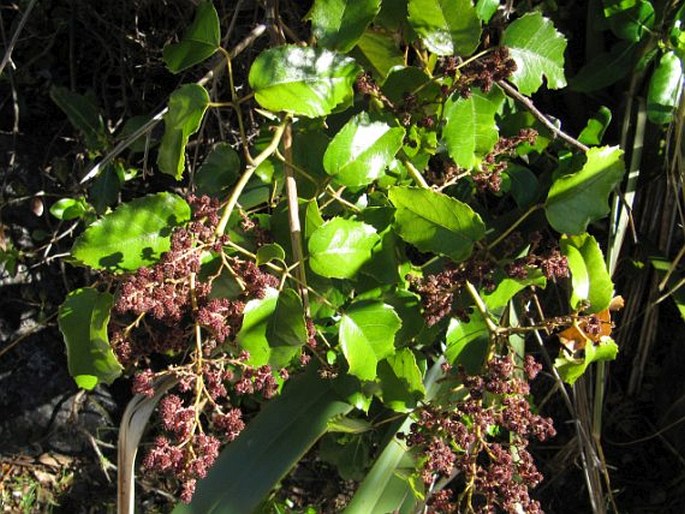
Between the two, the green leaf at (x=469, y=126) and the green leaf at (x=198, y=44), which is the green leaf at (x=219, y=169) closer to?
the green leaf at (x=198, y=44)

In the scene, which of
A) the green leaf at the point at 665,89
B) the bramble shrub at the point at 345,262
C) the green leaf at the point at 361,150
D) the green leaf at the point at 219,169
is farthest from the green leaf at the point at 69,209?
the green leaf at the point at 665,89

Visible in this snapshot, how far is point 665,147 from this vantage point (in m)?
1.62

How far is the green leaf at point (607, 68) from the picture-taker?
1483 millimetres

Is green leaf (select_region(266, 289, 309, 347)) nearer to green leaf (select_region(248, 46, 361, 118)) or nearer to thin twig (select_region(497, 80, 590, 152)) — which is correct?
green leaf (select_region(248, 46, 361, 118))

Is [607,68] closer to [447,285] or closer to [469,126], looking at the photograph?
[469,126]

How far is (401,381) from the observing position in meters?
1.13

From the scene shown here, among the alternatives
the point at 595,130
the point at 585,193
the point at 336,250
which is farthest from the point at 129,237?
the point at 595,130

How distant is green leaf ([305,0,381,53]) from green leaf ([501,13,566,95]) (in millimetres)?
236

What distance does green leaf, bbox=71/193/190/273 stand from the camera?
0.96m

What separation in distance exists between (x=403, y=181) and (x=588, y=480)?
0.82 meters

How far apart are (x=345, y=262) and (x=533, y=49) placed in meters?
0.43

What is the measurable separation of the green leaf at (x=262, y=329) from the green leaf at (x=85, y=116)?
77 cm

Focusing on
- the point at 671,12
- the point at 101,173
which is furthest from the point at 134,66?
the point at 671,12

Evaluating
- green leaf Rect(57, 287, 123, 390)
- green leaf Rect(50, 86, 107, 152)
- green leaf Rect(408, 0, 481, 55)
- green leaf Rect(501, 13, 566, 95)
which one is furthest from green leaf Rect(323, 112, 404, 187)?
green leaf Rect(50, 86, 107, 152)
